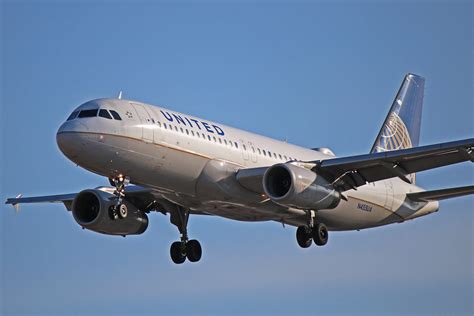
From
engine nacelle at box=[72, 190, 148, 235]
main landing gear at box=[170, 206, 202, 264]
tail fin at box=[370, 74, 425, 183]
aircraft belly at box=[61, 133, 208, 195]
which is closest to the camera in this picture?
aircraft belly at box=[61, 133, 208, 195]

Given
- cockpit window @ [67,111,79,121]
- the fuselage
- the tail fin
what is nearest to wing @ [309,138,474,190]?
the fuselage

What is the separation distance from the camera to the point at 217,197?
4625cm

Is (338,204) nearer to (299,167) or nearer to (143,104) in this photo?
(299,167)

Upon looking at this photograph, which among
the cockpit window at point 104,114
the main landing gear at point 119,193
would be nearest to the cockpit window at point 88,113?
the cockpit window at point 104,114

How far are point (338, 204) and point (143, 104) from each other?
9.72 m

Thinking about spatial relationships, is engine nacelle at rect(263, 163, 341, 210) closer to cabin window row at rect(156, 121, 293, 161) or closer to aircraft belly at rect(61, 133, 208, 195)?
cabin window row at rect(156, 121, 293, 161)

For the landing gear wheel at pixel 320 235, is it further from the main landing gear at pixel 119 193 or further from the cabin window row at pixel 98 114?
the cabin window row at pixel 98 114

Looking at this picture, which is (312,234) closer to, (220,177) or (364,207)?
(364,207)

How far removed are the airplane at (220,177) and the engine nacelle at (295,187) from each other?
0.04 m

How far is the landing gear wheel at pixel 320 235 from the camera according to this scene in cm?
4912

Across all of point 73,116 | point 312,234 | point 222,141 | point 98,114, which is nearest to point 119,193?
point 98,114

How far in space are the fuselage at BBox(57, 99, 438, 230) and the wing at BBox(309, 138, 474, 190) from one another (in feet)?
5.36

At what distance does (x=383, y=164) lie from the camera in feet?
157

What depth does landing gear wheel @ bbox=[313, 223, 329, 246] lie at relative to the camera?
161 feet
